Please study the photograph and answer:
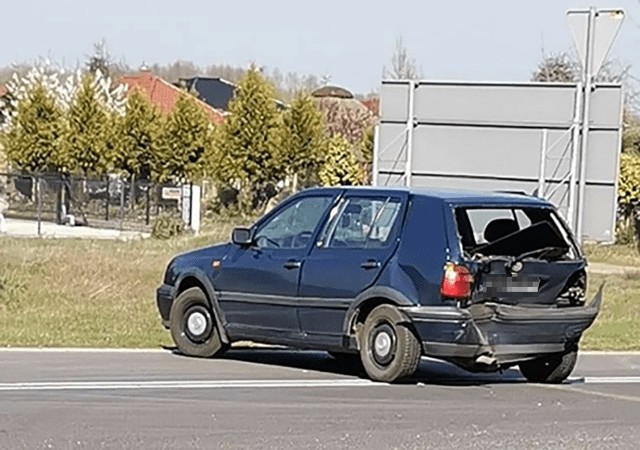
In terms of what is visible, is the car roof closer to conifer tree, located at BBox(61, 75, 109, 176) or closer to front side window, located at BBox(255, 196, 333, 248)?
front side window, located at BBox(255, 196, 333, 248)

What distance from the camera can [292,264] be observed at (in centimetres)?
1134

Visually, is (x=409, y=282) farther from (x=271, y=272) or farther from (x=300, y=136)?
(x=300, y=136)

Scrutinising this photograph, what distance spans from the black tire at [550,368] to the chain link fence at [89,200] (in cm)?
3646

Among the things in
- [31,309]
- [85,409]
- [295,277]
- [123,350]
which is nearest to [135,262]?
[31,309]

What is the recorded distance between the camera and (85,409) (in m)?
8.71

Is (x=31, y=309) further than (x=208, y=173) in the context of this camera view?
No

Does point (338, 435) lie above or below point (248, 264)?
below

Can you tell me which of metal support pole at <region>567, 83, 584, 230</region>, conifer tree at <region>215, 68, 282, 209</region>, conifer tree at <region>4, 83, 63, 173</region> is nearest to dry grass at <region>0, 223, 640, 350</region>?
metal support pole at <region>567, 83, 584, 230</region>

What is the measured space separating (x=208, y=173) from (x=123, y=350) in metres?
36.2

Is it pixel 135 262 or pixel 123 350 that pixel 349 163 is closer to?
pixel 135 262

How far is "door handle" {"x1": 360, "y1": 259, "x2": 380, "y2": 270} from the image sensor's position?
421 inches

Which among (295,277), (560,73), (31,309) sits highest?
(560,73)

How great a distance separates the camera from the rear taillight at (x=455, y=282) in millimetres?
10219

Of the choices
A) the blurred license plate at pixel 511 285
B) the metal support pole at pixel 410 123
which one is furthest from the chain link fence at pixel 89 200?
the blurred license plate at pixel 511 285
